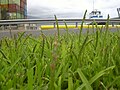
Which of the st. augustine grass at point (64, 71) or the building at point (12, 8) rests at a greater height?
the building at point (12, 8)

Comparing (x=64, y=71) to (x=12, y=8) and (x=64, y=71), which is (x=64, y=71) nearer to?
(x=64, y=71)

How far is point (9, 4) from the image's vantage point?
3756cm

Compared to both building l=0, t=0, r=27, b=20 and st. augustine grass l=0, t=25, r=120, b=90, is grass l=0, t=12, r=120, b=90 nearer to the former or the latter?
st. augustine grass l=0, t=25, r=120, b=90

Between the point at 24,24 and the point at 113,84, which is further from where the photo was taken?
the point at 24,24

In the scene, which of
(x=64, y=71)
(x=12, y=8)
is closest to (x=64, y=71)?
(x=64, y=71)

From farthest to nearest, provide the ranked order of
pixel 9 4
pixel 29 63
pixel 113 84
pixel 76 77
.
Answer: pixel 9 4 < pixel 29 63 < pixel 76 77 < pixel 113 84

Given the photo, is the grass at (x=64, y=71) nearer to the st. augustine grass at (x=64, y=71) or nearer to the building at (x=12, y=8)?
the st. augustine grass at (x=64, y=71)

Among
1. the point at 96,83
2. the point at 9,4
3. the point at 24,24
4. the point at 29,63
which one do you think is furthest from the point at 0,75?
the point at 9,4

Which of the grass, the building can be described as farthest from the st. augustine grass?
the building

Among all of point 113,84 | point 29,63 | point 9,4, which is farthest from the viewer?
point 9,4

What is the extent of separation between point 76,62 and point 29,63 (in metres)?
0.23

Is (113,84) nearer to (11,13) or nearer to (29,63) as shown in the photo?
(29,63)

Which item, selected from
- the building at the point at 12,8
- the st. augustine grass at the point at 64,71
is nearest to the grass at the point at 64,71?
the st. augustine grass at the point at 64,71

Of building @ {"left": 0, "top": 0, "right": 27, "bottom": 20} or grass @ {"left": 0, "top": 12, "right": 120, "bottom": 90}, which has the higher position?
building @ {"left": 0, "top": 0, "right": 27, "bottom": 20}
